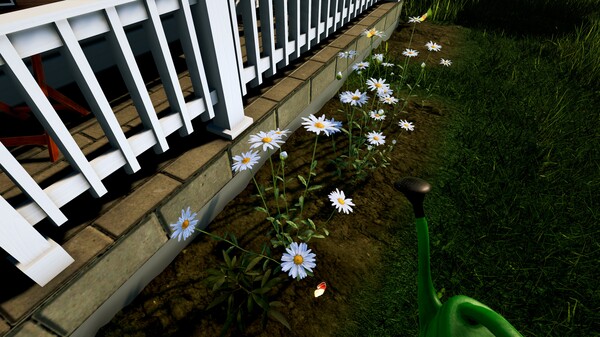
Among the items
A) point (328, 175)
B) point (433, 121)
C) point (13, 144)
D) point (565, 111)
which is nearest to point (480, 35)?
point (565, 111)

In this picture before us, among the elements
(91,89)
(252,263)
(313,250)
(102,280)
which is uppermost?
(91,89)

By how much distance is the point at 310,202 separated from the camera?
194 cm

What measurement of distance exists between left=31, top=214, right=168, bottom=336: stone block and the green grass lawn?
3.39ft

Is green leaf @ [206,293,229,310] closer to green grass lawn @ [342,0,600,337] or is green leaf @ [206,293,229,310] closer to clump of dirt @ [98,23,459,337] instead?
clump of dirt @ [98,23,459,337]

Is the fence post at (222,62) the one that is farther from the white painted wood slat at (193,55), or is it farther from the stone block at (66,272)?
the stone block at (66,272)

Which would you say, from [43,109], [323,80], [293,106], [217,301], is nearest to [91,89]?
[43,109]

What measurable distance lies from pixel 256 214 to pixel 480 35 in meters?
4.06

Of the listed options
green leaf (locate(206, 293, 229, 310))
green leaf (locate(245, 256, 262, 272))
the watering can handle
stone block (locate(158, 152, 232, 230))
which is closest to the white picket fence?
stone block (locate(158, 152, 232, 230))

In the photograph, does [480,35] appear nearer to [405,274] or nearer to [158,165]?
[405,274]

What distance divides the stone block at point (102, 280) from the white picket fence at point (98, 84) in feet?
0.34

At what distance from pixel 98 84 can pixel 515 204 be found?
2.30 m

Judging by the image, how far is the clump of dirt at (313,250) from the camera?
1419mm

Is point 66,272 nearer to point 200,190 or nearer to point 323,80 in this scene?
point 200,190

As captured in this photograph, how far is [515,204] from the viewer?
1.89m
